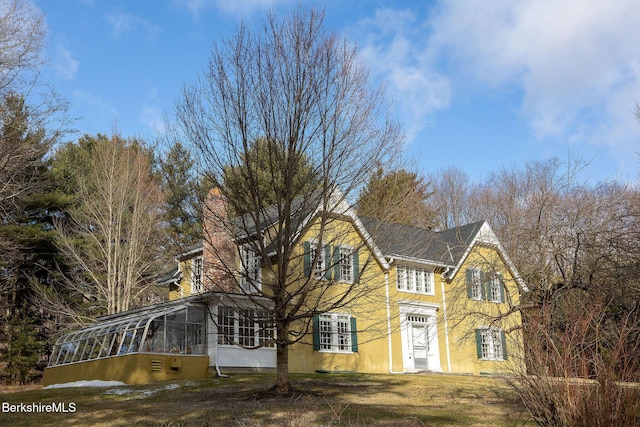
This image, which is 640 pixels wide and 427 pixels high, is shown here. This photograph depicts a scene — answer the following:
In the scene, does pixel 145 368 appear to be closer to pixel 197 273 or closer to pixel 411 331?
pixel 197 273

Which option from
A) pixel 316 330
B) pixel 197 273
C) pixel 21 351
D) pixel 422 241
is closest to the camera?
pixel 197 273

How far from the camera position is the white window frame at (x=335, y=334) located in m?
21.3

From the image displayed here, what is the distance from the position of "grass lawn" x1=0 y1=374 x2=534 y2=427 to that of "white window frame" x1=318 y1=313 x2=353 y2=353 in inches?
241

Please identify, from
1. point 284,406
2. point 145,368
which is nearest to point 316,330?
point 145,368

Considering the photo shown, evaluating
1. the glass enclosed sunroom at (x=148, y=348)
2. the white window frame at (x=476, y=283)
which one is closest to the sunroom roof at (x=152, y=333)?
the glass enclosed sunroom at (x=148, y=348)

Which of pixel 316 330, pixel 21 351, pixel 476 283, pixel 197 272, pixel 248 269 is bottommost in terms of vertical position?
pixel 21 351

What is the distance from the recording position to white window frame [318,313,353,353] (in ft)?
69.9

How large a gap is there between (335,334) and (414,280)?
4.80 m

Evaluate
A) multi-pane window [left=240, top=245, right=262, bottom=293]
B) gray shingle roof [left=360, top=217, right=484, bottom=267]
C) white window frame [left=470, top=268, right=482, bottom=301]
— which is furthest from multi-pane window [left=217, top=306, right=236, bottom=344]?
white window frame [left=470, top=268, right=482, bottom=301]

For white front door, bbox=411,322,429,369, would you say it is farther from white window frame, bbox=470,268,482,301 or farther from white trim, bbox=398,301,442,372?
white window frame, bbox=470,268,482,301

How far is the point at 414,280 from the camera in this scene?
81.0 ft

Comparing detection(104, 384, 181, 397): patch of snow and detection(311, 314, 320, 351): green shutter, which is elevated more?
detection(311, 314, 320, 351): green shutter

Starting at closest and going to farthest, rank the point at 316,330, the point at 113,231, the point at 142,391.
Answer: the point at 142,391
the point at 316,330
the point at 113,231

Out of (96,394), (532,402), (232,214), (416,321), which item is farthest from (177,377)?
(532,402)
